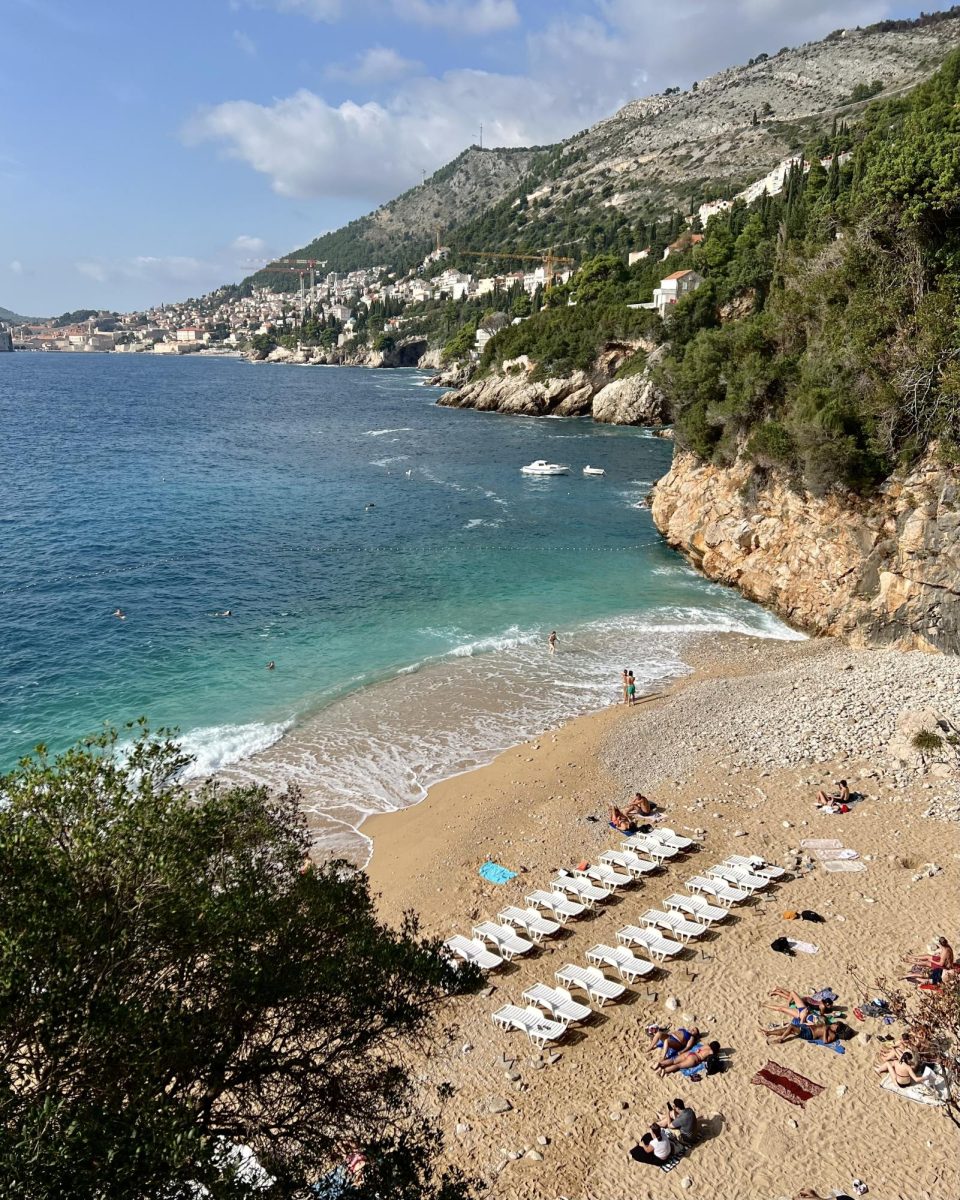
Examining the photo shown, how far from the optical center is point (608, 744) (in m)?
18.8

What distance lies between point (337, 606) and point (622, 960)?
1877 centimetres

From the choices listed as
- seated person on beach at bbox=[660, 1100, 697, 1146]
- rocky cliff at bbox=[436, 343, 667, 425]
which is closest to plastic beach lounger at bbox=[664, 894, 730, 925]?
seated person on beach at bbox=[660, 1100, 697, 1146]

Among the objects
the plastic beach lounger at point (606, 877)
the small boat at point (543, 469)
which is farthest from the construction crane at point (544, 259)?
the plastic beach lounger at point (606, 877)

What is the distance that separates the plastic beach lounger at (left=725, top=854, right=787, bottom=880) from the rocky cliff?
60.2m

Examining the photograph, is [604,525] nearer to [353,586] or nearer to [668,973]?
[353,586]

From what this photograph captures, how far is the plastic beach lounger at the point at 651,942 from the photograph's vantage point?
1202 centimetres

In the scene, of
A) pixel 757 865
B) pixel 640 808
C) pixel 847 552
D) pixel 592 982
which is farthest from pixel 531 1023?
pixel 847 552

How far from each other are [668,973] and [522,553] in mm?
24191

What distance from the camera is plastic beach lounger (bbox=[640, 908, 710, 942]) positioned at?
41.0ft

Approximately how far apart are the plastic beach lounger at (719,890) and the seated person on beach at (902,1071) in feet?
11.7

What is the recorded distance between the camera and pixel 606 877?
13922 millimetres

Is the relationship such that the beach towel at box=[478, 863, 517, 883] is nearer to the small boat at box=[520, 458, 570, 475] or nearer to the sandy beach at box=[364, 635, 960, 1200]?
the sandy beach at box=[364, 635, 960, 1200]

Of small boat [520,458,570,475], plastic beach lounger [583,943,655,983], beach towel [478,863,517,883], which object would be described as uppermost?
small boat [520,458,570,475]

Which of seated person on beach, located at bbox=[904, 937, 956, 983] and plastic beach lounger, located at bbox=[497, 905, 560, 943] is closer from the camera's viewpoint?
seated person on beach, located at bbox=[904, 937, 956, 983]
